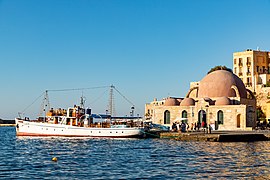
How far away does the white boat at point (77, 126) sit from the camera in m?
A: 48.4

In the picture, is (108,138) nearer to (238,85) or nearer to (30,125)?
(30,125)

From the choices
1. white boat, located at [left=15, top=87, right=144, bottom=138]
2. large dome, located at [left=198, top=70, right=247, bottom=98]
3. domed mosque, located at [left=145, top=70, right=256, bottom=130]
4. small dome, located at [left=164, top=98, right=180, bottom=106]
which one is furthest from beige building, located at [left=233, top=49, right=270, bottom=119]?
white boat, located at [left=15, top=87, right=144, bottom=138]

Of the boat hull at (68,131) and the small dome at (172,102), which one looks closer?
the boat hull at (68,131)

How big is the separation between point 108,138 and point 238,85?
Result: 18.7 m

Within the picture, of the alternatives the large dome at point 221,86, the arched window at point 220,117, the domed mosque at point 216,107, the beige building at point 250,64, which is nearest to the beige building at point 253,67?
the beige building at point 250,64

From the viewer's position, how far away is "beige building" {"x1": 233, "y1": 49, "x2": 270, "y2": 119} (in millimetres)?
88312

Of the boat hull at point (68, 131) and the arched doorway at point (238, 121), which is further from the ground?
the arched doorway at point (238, 121)

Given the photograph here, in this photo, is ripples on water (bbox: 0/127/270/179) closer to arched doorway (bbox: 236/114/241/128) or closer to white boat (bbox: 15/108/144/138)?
white boat (bbox: 15/108/144/138)

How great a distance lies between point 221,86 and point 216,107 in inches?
163

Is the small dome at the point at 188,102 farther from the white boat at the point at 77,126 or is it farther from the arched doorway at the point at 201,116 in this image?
the white boat at the point at 77,126

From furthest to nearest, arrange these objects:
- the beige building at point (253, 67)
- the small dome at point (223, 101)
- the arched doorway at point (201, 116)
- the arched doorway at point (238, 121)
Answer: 1. the beige building at point (253, 67)
2. the arched doorway at point (201, 116)
3. the small dome at point (223, 101)
4. the arched doorway at point (238, 121)

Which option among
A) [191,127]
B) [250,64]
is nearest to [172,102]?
[191,127]

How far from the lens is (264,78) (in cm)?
8819

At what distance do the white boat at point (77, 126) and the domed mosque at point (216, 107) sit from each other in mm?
5223
